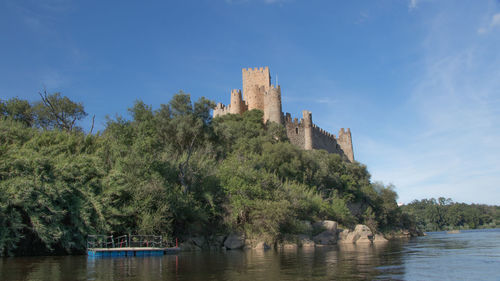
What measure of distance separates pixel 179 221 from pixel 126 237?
349cm

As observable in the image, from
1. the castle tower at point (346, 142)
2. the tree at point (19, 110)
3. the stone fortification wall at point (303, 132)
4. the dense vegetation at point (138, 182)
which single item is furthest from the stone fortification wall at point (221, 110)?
the tree at point (19, 110)

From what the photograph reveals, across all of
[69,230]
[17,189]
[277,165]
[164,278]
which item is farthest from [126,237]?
[277,165]

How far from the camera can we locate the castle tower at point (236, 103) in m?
56.6

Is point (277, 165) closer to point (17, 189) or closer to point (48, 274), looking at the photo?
point (17, 189)

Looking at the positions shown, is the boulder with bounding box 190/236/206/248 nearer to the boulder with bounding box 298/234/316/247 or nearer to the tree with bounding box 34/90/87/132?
the boulder with bounding box 298/234/316/247

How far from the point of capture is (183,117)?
2947 centimetres

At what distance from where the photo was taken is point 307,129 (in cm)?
5525

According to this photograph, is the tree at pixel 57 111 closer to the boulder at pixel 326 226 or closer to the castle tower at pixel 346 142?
the boulder at pixel 326 226

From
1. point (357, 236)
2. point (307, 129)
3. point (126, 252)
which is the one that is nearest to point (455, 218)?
point (307, 129)

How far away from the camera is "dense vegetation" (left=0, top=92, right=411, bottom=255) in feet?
52.2

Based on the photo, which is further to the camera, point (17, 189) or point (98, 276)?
point (17, 189)

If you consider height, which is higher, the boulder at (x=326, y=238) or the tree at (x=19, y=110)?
the tree at (x=19, y=110)

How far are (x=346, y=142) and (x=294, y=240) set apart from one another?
4740 centimetres

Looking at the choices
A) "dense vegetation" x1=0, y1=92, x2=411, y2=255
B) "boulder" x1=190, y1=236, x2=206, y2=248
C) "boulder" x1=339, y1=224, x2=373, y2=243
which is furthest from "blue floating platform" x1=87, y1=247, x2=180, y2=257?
"boulder" x1=339, y1=224, x2=373, y2=243
